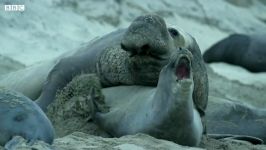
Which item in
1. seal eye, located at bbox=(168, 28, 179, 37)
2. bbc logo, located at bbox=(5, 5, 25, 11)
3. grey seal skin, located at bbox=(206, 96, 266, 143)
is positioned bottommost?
grey seal skin, located at bbox=(206, 96, 266, 143)

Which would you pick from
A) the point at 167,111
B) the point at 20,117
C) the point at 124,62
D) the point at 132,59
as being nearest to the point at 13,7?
the point at 124,62

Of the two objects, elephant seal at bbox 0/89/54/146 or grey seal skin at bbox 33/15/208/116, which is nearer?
A: elephant seal at bbox 0/89/54/146

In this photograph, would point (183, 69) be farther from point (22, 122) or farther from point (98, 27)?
point (98, 27)

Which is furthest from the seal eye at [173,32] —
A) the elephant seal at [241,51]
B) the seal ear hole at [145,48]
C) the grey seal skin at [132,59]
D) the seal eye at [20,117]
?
the elephant seal at [241,51]

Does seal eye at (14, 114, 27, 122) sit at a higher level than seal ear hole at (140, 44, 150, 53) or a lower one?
lower

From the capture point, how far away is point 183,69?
5258 mm

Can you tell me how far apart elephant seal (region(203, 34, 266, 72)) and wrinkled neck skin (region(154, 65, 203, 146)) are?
26.3 ft

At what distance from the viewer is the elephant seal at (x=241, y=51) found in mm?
13638

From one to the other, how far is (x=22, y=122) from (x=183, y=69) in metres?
1.12

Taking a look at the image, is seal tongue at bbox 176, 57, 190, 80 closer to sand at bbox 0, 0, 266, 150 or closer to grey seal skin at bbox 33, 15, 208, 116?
grey seal skin at bbox 33, 15, 208, 116

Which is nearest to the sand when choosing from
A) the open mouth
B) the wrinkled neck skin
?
the wrinkled neck skin

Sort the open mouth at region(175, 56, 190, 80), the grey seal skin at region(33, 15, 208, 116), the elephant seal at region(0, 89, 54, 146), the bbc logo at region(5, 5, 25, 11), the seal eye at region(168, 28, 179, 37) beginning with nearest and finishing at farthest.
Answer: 1. the elephant seal at region(0, 89, 54, 146)
2. the open mouth at region(175, 56, 190, 80)
3. the grey seal skin at region(33, 15, 208, 116)
4. the seal eye at region(168, 28, 179, 37)
5. the bbc logo at region(5, 5, 25, 11)

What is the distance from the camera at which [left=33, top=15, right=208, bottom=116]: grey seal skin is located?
5.96m

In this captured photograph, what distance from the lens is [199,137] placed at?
5.70 meters
